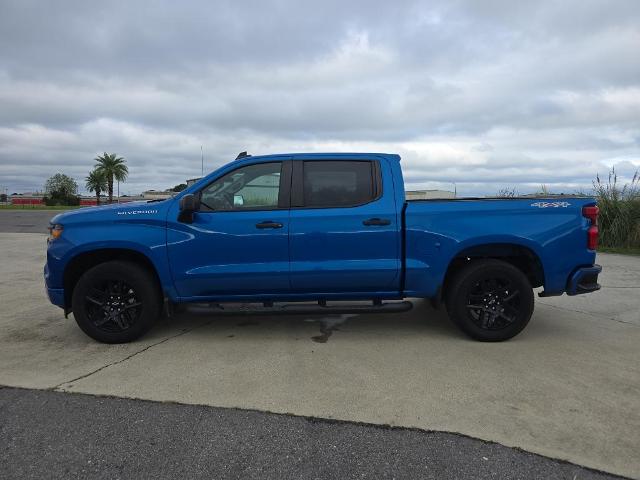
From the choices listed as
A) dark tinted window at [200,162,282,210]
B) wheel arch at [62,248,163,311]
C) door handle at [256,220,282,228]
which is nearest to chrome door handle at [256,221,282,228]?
Result: door handle at [256,220,282,228]

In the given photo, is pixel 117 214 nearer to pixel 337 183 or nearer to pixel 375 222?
pixel 337 183

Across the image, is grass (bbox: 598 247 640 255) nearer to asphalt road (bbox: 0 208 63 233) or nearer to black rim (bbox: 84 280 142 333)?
Answer: black rim (bbox: 84 280 142 333)

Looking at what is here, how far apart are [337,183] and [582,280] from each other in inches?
102

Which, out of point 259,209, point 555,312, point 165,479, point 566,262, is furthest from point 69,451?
point 555,312

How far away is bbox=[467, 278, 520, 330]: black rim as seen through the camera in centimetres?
451

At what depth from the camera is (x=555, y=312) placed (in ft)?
19.1

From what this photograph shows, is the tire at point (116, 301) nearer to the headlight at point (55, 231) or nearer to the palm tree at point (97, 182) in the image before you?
the headlight at point (55, 231)

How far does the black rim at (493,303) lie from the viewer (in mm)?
4508

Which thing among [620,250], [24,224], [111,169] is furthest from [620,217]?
[111,169]

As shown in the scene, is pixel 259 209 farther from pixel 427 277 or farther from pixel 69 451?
pixel 69 451

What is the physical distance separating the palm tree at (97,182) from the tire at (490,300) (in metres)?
89.0

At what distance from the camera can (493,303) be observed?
4.54m

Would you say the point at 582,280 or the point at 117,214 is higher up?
the point at 117,214

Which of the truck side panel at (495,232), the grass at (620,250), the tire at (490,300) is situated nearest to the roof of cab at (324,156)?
the truck side panel at (495,232)
